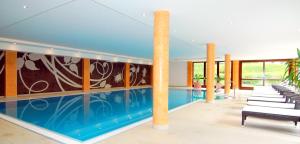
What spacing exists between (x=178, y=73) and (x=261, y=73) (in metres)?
8.17

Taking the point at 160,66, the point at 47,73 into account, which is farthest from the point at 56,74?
the point at 160,66

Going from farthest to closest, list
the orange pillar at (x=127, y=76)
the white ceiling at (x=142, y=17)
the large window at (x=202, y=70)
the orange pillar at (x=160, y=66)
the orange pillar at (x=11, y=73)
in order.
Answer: the large window at (x=202, y=70)
the orange pillar at (x=127, y=76)
the orange pillar at (x=11, y=73)
the orange pillar at (x=160, y=66)
the white ceiling at (x=142, y=17)

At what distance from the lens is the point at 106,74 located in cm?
1672

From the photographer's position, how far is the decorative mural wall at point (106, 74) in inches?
616

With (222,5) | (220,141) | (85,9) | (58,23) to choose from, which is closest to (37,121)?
(58,23)

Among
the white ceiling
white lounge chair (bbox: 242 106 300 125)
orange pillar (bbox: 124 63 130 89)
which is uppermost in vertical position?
the white ceiling

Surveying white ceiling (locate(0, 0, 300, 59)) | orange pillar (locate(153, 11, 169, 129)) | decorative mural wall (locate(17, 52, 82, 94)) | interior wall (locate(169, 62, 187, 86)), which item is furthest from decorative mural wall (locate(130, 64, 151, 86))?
orange pillar (locate(153, 11, 169, 129))

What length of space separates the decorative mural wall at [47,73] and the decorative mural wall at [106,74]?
125 cm

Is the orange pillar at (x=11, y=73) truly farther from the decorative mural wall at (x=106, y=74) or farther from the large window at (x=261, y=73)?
the large window at (x=261, y=73)

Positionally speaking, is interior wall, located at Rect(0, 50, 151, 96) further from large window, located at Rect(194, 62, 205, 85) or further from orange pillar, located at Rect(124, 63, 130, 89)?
large window, located at Rect(194, 62, 205, 85)

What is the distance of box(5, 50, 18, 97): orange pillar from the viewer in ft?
34.8

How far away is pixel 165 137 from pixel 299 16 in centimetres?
497

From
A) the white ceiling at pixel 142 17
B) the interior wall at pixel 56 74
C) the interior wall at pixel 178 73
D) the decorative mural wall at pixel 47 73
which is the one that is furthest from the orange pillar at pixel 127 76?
the white ceiling at pixel 142 17

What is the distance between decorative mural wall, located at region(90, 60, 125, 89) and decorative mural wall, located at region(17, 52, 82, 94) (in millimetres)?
1250
